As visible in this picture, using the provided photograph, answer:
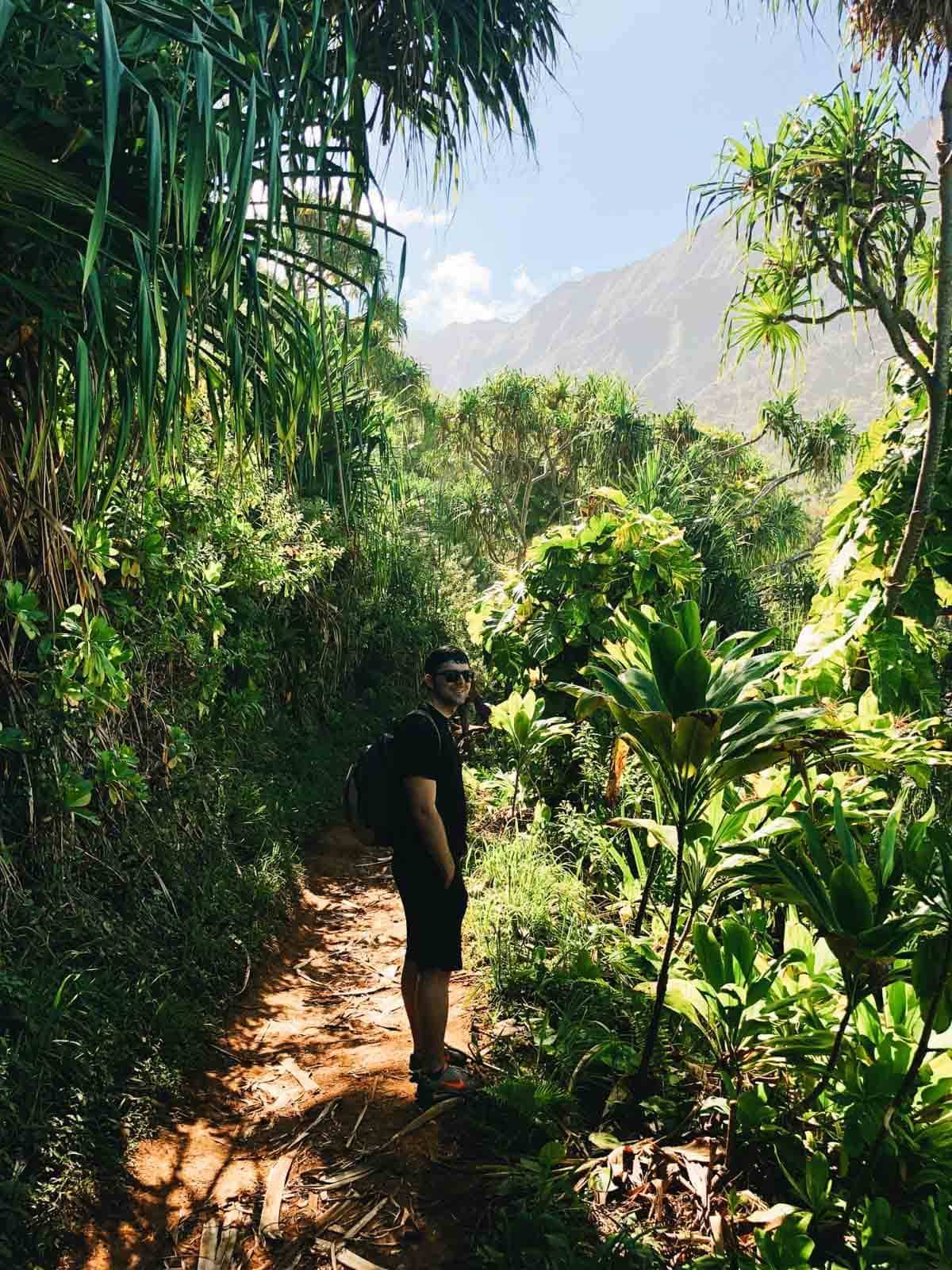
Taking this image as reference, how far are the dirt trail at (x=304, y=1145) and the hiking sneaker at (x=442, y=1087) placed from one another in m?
0.06

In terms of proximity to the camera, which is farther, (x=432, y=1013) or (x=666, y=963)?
(x=432, y=1013)

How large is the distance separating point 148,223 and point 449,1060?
2992mm

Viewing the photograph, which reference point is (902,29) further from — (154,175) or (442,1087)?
(442,1087)

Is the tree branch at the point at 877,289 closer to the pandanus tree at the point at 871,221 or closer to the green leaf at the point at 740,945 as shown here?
the pandanus tree at the point at 871,221

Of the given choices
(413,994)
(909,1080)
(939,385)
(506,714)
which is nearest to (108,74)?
(413,994)

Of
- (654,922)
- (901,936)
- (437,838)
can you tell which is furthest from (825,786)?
(437,838)

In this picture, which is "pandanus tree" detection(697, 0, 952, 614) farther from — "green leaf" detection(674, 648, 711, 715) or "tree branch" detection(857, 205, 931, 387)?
"green leaf" detection(674, 648, 711, 715)

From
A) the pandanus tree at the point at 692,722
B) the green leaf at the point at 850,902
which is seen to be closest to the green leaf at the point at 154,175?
the pandanus tree at the point at 692,722

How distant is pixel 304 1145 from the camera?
8.91ft

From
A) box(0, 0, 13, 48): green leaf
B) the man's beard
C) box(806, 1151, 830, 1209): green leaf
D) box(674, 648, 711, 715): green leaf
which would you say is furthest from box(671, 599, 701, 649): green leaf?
box(0, 0, 13, 48): green leaf

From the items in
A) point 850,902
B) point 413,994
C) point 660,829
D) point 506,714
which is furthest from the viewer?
point 506,714

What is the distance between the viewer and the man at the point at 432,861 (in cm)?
274

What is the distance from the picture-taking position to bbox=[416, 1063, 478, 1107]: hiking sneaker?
2771 millimetres

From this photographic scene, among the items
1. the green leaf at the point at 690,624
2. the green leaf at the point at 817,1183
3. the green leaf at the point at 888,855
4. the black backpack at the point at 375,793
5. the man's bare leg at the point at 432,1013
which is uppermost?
the green leaf at the point at 690,624
